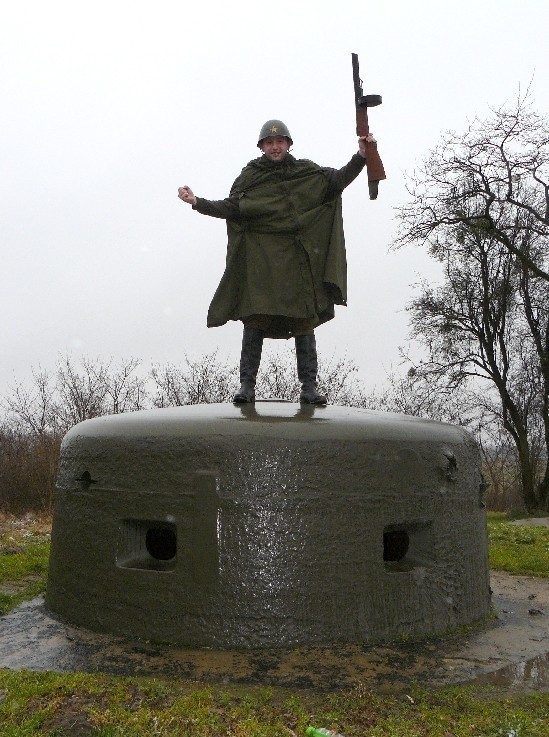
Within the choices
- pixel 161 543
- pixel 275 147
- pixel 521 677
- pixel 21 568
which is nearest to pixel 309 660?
pixel 521 677

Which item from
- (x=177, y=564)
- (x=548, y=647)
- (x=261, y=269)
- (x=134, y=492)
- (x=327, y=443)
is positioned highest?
(x=261, y=269)

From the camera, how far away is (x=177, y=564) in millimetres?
4105

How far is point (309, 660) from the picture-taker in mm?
3811

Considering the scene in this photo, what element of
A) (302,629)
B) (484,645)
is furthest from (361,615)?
(484,645)

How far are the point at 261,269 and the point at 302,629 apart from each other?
240 cm

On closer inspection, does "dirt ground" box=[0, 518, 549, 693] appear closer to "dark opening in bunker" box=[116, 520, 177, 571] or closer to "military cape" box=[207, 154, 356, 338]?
"dark opening in bunker" box=[116, 520, 177, 571]

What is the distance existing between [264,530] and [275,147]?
270 cm

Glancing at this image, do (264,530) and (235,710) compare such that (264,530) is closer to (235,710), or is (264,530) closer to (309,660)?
(309,660)

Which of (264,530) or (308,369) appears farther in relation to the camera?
(308,369)

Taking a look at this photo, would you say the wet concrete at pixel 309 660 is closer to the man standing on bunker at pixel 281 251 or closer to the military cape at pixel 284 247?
the man standing on bunker at pixel 281 251

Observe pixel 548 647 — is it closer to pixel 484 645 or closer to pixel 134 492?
pixel 484 645

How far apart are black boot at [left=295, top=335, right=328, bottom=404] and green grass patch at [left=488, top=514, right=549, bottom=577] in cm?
304

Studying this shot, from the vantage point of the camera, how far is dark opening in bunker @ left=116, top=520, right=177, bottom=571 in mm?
4316

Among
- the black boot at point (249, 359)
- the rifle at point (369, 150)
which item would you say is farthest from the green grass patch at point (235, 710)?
the rifle at point (369, 150)
